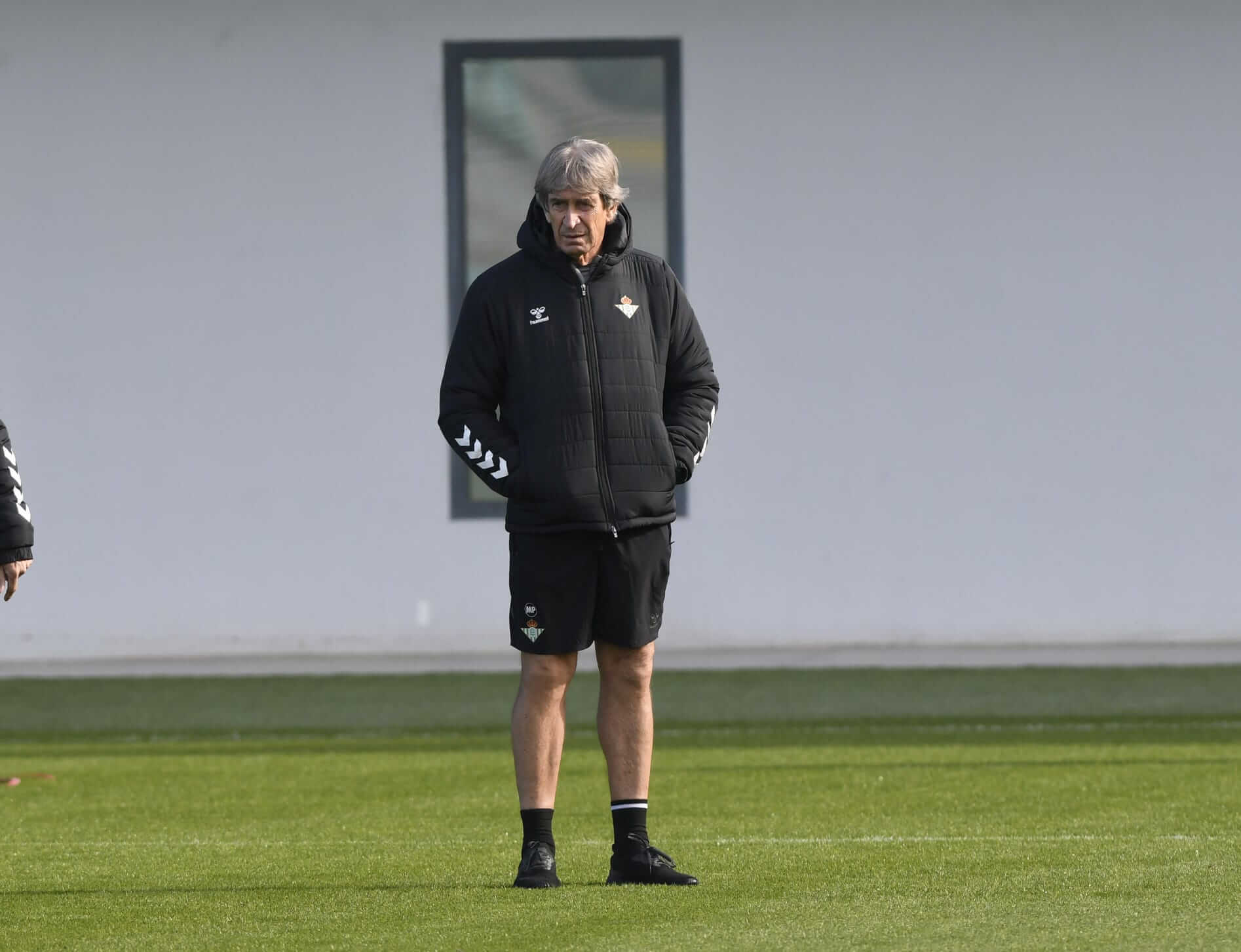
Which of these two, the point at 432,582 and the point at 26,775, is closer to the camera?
the point at 26,775

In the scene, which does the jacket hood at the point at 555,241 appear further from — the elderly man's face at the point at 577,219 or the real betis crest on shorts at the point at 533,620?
the real betis crest on shorts at the point at 533,620

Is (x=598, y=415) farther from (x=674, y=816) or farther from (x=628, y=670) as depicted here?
(x=674, y=816)

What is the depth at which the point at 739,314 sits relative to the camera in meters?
11.2

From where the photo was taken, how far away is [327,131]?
1122cm

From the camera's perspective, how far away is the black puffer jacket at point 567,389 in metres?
4.09

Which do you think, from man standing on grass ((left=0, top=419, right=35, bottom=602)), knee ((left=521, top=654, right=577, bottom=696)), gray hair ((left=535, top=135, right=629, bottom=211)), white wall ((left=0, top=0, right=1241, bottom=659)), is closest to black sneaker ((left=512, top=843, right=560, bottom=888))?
knee ((left=521, top=654, right=577, bottom=696))

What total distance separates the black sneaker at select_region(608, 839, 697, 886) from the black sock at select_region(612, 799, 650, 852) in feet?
0.03

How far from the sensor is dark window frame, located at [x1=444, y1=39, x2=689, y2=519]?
1116cm

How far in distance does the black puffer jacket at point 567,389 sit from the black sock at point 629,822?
0.55m

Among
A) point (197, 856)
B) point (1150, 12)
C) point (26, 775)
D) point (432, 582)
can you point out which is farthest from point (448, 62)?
point (197, 856)

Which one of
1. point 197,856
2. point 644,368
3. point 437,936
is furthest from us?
point 197,856

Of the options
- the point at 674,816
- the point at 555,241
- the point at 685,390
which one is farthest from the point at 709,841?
the point at 555,241

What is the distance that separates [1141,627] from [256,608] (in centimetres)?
466

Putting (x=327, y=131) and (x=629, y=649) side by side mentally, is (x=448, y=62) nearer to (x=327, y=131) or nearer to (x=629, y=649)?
(x=327, y=131)
